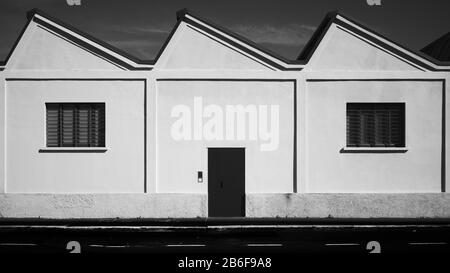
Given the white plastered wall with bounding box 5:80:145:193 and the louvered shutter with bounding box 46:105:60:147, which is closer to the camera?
the white plastered wall with bounding box 5:80:145:193

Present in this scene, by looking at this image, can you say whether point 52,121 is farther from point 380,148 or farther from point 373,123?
point 380,148

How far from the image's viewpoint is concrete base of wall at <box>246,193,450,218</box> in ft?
44.9

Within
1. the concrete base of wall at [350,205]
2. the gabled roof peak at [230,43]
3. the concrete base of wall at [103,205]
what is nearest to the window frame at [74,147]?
the concrete base of wall at [103,205]

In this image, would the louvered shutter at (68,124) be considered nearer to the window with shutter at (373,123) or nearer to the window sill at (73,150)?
the window sill at (73,150)

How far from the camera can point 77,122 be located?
13.9 meters

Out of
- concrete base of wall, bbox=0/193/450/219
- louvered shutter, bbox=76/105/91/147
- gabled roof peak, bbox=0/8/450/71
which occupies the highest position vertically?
gabled roof peak, bbox=0/8/450/71

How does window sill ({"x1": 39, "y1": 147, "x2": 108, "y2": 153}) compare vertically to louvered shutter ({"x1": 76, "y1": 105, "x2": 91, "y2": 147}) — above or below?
below
